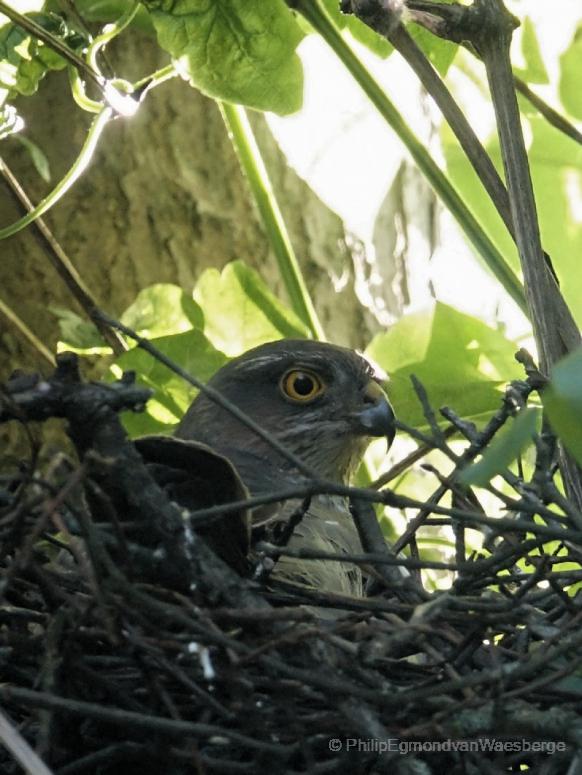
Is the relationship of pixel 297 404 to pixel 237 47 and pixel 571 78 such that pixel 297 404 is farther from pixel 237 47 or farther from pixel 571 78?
pixel 571 78

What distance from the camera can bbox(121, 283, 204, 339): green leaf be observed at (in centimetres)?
302

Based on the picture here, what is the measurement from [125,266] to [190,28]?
1.19m

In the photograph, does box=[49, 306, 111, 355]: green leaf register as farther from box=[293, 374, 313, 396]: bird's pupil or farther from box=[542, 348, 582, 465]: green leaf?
box=[542, 348, 582, 465]: green leaf

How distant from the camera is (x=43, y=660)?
1.60m

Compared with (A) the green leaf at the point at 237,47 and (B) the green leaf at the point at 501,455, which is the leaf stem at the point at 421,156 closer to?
(A) the green leaf at the point at 237,47

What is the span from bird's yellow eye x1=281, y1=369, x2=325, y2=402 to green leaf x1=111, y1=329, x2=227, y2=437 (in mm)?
179

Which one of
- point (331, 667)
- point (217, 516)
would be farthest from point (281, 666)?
point (217, 516)

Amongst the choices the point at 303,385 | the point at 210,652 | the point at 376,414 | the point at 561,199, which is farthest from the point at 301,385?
the point at 210,652

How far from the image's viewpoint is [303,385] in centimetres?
287

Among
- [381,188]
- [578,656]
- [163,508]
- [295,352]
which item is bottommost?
[578,656]

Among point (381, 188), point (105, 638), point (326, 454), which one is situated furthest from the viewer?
point (381, 188)

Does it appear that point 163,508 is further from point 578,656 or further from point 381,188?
point 381,188

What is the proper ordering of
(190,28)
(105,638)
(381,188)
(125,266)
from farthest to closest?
(381,188)
(125,266)
(190,28)
(105,638)

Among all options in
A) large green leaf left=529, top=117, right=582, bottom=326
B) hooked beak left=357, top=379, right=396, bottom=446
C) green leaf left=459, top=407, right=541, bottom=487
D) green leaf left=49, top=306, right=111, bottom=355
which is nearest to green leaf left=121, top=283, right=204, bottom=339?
green leaf left=49, top=306, right=111, bottom=355
